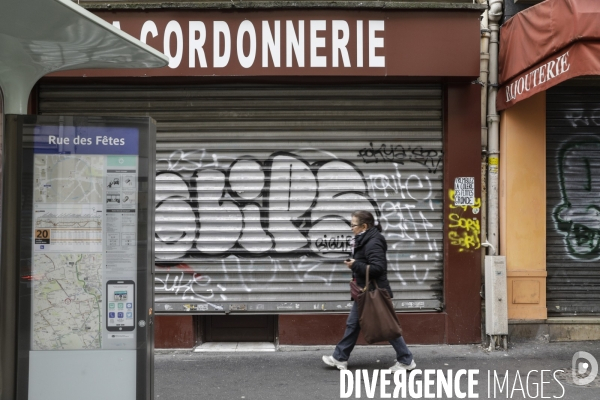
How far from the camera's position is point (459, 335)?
7926 millimetres

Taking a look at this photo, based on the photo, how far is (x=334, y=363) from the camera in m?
6.92

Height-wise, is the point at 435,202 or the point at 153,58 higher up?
the point at 153,58

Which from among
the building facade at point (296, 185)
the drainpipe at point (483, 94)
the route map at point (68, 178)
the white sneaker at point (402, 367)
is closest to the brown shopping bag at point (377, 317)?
the white sneaker at point (402, 367)

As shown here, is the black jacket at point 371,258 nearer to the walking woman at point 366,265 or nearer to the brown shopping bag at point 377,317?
the walking woman at point 366,265

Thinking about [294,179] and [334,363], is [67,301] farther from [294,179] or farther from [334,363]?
[294,179]

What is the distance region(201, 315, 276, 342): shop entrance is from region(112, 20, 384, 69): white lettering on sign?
3.15 meters

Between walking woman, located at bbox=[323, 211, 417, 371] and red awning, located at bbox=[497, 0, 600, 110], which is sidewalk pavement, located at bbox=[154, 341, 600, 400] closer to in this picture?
walking woman, located at bbox=[323, 211, 417, 371]

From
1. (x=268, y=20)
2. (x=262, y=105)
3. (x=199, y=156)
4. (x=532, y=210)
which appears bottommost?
(x=532, y=210)

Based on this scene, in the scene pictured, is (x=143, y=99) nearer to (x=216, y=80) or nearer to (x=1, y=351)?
(x=216, y=80)

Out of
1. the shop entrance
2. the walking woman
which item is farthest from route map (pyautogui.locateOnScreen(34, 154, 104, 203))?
the shop entrance

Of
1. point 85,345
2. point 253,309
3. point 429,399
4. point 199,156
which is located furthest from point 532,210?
point 85,345

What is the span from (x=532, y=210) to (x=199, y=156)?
166 inches

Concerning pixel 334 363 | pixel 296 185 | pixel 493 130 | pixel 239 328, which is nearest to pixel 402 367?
pixel 334 363

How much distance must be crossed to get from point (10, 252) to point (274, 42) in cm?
433
